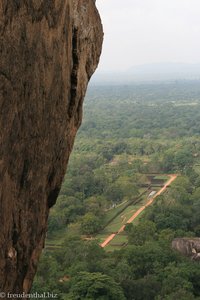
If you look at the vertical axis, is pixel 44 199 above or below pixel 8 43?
below

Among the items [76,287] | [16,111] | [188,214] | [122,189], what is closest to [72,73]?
[16,111]

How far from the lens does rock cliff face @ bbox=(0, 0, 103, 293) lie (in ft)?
14.2

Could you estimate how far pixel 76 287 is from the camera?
17.0 metres

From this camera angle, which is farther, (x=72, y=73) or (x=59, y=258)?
(x=59, y=258)

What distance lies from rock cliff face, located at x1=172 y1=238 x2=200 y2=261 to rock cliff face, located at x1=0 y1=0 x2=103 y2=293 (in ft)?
53.5

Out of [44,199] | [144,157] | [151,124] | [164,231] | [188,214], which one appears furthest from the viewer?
[151,124]

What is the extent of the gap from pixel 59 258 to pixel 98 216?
8855 millimetres

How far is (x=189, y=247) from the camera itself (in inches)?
846

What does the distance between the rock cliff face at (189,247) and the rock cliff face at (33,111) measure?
1631 centimetres

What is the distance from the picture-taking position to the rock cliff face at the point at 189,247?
21178 mm

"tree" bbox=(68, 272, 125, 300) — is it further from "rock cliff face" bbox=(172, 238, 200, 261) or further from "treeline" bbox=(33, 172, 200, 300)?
"rock cliff face" bbox=(172, 238, 200, 261)

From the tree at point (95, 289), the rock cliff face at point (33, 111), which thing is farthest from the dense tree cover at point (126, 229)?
the rock cliff face at point (33, 111)

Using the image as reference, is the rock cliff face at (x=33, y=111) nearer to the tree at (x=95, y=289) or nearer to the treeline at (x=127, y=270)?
the tree at (x=95, y=289)

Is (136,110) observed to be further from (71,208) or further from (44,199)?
(44,199)
